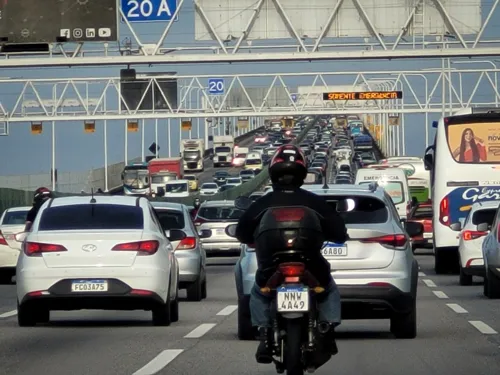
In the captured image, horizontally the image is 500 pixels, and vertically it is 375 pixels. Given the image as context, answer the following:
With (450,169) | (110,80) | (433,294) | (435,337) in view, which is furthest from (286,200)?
(110,80)

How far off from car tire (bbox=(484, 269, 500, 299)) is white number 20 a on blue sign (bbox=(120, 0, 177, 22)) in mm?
19101

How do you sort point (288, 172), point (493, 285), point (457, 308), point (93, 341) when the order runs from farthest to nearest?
point (493, 285) < point (457, 308) < point (93, 341) < point (288, 172)

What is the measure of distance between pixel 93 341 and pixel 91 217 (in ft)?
7.13

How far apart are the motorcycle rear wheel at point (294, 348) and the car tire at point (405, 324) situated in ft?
19.7

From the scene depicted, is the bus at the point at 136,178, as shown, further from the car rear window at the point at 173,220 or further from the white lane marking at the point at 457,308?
the white lane marking at the point at 457,308

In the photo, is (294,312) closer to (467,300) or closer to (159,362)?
(159,362)

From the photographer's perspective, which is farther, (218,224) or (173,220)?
(218,224)

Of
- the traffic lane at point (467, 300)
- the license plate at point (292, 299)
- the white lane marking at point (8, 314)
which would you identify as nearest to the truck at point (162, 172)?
the traffic lane at point (467, 300)

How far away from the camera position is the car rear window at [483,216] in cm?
2838

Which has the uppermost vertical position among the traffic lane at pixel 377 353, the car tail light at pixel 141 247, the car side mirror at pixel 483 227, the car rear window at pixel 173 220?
the car tail light at pixel 141 247

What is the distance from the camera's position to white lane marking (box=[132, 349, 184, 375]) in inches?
508

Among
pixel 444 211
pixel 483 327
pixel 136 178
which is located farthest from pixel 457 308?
pixel 136 178

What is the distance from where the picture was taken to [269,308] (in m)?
10.3

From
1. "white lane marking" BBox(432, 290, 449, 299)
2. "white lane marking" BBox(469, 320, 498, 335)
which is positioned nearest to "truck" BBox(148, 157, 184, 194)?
"white lane marking" BBox(432, 290, 449, 299)
